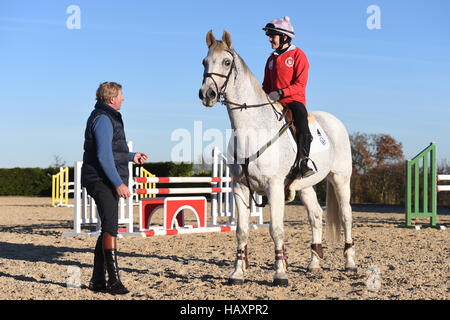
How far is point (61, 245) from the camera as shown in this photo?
29.1 ft

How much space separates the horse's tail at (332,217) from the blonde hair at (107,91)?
3.24 meters

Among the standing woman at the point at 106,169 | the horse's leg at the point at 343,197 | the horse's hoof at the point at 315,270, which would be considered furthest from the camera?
the horse's leg at the point at 343,197

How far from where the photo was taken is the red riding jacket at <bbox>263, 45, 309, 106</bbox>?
5.39 m

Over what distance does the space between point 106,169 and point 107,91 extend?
0.78 m

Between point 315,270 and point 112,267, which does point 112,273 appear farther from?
point 315,270

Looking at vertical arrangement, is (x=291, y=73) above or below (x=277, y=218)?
above

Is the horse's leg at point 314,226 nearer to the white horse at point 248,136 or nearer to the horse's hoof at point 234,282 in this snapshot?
the white horse at point 248,136

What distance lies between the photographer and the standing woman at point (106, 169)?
4562mm

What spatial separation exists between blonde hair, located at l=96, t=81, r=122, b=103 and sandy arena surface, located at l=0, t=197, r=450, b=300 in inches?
72.7

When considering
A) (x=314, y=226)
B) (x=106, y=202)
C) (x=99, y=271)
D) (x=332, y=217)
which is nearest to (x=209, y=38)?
(x=106, y=202)

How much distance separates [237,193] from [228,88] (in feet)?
3.57

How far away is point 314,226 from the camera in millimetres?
6230

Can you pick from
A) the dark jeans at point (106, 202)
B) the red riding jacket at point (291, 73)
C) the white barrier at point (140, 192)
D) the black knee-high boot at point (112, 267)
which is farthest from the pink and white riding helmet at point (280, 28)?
the white barrier at point (140, 192)
